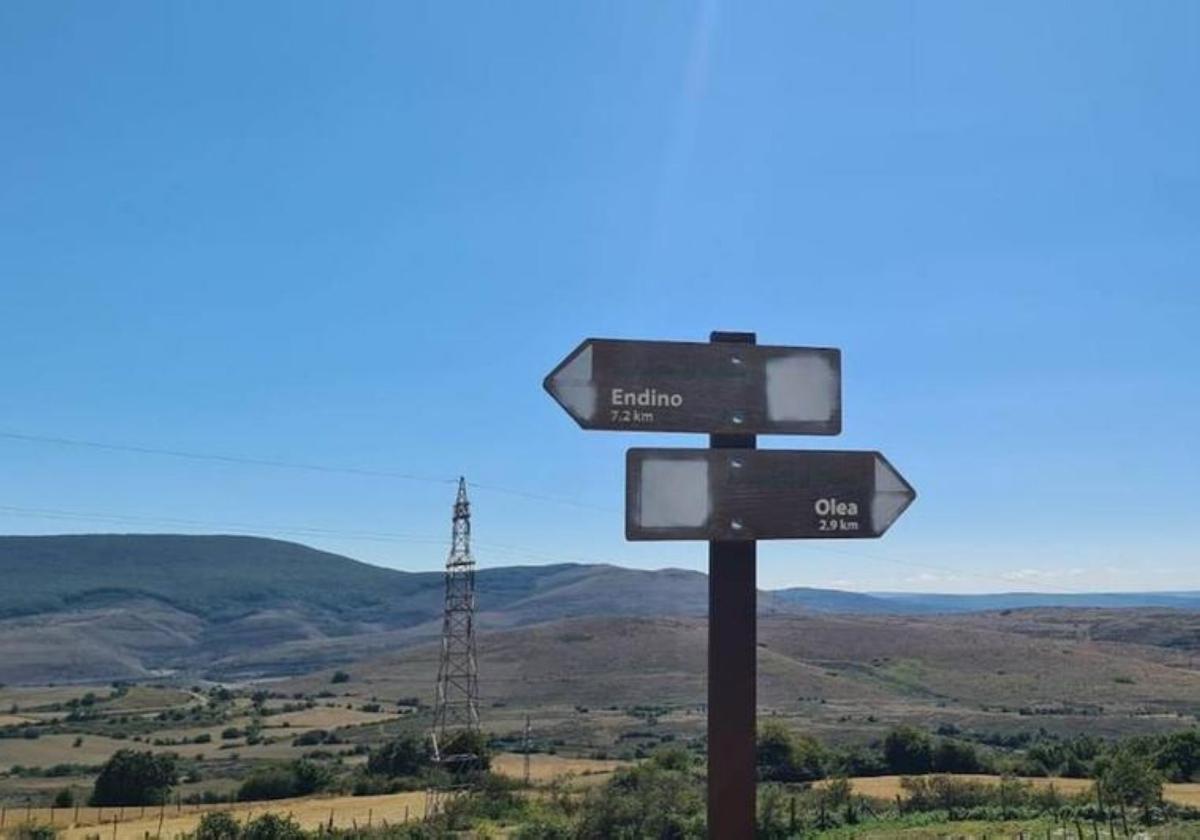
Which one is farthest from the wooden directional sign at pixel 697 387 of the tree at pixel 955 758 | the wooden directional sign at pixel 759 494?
the tree at pixel 955 758

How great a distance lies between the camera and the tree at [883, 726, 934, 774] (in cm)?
3838

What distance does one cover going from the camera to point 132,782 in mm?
41406

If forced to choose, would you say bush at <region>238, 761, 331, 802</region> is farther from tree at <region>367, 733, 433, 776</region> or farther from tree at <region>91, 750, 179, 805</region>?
tree at <region>91, 750, 179, 805</region>

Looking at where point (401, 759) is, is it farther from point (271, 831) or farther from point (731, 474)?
point (731, 474)

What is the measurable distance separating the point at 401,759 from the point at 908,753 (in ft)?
70.7

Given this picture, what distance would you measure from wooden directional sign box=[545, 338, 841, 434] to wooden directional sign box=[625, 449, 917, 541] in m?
0.15

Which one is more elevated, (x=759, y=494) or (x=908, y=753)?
(x=759, y=494)

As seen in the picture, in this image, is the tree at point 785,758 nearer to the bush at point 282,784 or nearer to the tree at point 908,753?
the tree at point 908,753

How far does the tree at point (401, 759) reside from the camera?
4431 centimetres

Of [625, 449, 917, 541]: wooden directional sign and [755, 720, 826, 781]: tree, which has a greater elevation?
[625, 449, 917, 541]: wooden directional sign

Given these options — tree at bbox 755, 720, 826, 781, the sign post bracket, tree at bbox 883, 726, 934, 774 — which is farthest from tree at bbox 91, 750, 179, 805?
the sign post bracket

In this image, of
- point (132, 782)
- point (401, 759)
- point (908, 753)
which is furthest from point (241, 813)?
point (908, 753)

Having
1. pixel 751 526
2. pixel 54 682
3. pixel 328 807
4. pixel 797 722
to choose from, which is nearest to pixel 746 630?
pixel 751 526

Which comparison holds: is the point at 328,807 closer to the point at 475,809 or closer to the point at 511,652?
the point at 475,809
